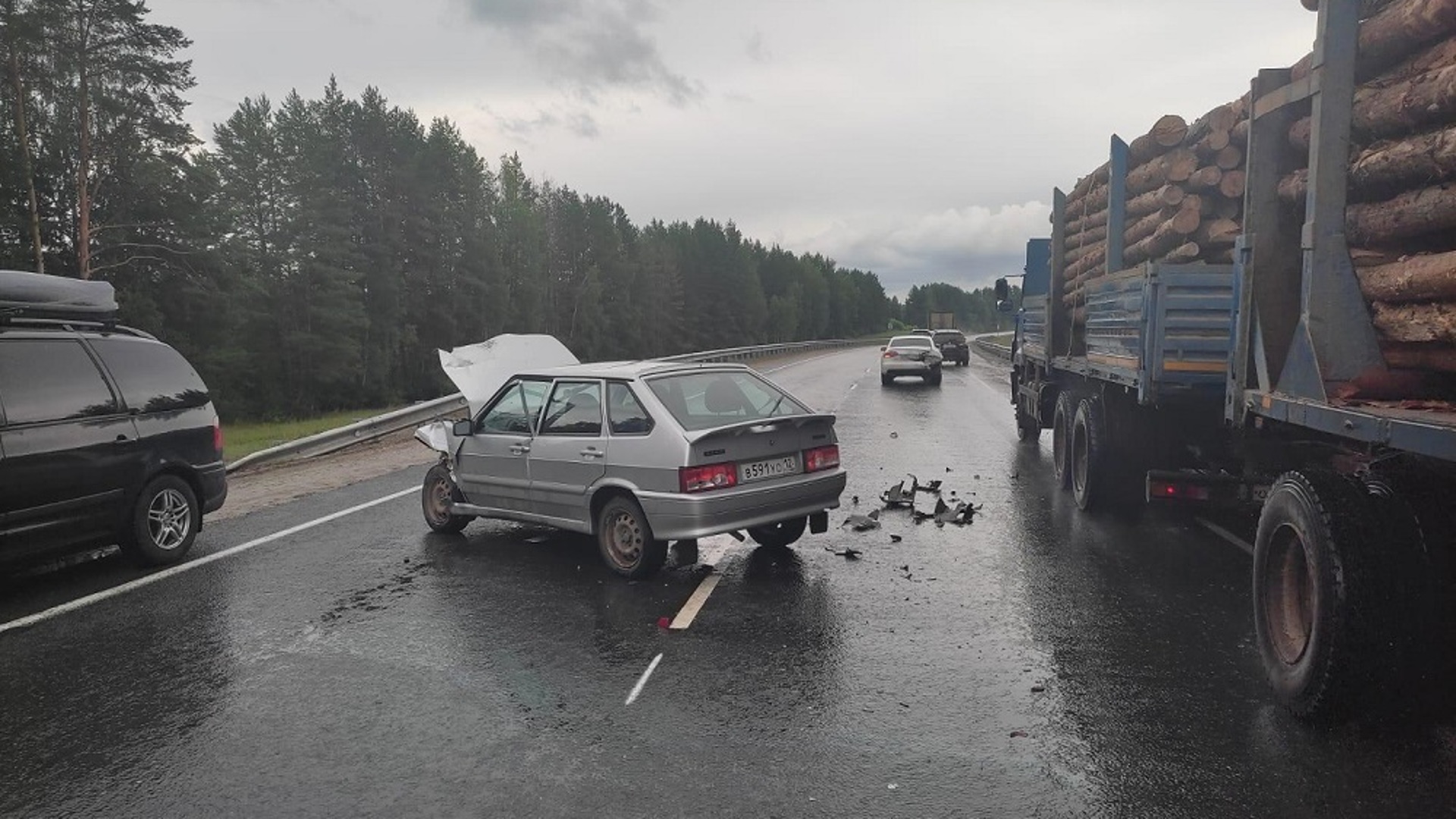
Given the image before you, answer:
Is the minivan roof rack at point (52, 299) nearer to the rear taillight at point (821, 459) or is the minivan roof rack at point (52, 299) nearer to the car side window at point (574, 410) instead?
the car side window at point (574, 410)

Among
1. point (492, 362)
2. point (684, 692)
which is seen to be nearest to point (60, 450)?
point (492, 362)

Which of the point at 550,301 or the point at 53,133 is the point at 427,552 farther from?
the point at 550,301

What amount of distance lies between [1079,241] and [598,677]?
877 cm

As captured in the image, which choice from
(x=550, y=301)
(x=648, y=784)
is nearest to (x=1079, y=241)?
(x=648, y=784)

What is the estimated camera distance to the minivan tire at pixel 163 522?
7.23 metres

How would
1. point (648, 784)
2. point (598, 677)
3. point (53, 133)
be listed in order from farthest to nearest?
point (53, 133)
point (598, 677)
point (648, 784)

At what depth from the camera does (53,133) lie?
28094 millimetres

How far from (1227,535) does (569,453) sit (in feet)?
18.5

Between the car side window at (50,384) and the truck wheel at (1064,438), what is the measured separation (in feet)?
29.0

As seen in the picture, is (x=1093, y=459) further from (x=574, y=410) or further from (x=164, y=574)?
(x=164, y=574)

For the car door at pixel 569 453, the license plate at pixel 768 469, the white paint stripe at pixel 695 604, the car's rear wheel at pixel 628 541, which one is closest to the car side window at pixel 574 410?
the car door at pixel 569 453

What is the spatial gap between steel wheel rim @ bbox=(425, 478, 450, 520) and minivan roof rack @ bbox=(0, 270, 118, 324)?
2921 mm

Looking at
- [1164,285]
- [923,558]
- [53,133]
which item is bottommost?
[923,558]

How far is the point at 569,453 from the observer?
23.4 feet
